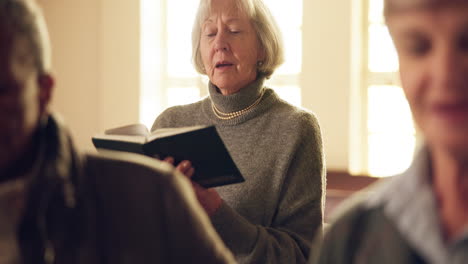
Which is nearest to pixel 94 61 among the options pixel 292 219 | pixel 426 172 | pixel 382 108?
pixel 382 108

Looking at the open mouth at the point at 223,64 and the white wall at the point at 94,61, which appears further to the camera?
the white wall at the point at 94,61

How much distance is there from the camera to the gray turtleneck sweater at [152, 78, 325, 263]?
1.87m

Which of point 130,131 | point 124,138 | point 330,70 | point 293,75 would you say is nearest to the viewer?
point 124,138

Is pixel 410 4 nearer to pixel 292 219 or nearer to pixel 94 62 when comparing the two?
pixel 292 219

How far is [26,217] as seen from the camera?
0.95 meters

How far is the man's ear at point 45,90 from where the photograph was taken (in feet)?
3.23

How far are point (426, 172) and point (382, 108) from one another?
478 centimetres

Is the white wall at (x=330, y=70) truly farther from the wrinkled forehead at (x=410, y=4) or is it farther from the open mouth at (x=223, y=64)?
the wrinkled forehead at (x=410, y=4)

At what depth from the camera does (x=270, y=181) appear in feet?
6.75

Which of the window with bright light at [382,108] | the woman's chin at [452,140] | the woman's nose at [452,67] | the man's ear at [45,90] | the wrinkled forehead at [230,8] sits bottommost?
the window with bright light at [382,108]

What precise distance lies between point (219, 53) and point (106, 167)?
123cm

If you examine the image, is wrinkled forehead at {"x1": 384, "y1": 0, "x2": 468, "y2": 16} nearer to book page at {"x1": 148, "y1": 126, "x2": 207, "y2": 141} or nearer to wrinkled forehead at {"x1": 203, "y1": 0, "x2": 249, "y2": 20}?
book page at {"x1": 148, "y1": 126, "x2": 207, "y2": 141}

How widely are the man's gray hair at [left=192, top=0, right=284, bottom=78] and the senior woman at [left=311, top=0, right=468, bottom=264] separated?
141cm

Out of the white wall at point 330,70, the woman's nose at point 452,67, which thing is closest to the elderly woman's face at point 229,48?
the woman's nose at point 452,67
